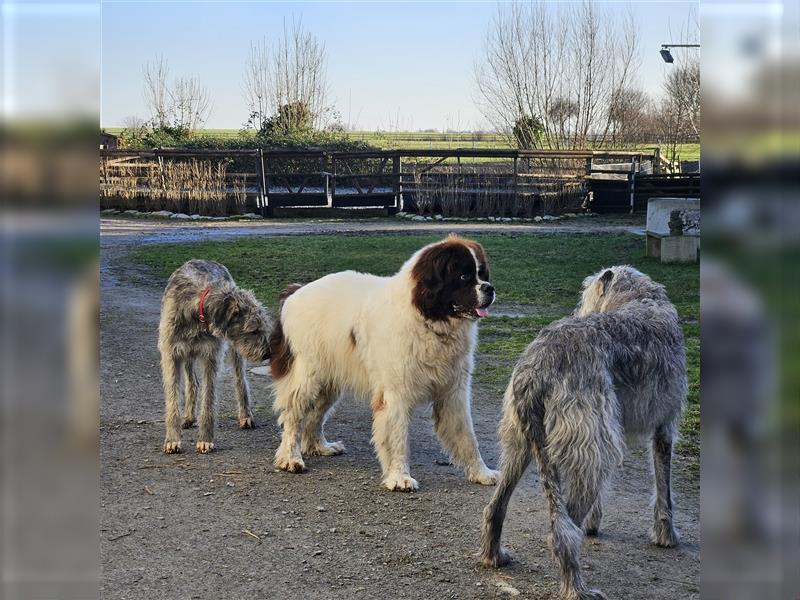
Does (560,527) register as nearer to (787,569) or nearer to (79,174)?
(787,569)

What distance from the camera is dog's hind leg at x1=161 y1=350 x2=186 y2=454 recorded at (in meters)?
6.43

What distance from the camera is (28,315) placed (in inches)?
45.3

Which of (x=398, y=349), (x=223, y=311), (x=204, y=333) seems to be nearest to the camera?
(x=398, y=349)

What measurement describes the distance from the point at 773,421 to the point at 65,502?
0.97 metres

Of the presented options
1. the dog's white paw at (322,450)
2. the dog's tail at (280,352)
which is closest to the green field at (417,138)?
the dog's tail at (280,352)

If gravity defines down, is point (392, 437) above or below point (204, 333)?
below

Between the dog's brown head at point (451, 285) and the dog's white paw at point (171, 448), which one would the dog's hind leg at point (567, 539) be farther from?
the dog's white paw at point (171, 448)

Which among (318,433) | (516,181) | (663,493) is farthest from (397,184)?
(663,493)

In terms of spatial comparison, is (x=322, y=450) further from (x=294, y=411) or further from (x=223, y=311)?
(x=223, y=311)

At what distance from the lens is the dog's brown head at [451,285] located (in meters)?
5.66

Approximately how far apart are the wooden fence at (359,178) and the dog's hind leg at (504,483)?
72.2 ft

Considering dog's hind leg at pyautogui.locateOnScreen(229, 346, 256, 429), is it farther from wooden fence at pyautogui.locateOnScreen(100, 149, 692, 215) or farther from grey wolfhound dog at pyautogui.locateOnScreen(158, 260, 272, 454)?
wooden fence at pyautogui.locateOnScreen(100, 149, 692, 215)

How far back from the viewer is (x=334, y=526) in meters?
5.09

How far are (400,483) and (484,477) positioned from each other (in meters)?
0.57
